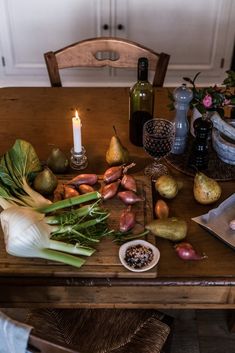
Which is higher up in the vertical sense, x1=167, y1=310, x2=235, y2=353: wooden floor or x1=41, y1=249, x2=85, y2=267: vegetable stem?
x1=41, y1=249, x2=85, y2=267: vegetable stem

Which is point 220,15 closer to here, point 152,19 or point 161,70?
point 152,19

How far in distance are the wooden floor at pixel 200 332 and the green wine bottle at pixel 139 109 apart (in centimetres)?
73

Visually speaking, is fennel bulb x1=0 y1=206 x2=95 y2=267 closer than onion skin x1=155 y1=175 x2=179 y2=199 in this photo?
Yes

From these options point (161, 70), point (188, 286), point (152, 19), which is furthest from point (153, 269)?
point (152, 19)

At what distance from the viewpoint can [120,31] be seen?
215 cm

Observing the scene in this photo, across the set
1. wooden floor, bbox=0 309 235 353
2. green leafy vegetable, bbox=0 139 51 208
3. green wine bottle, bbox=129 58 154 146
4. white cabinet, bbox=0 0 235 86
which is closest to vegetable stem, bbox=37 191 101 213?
green leafy vegetable, bbox=0 139 51 208

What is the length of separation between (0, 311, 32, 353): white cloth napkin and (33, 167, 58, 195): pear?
1.37 ft

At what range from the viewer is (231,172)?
113 centimetres

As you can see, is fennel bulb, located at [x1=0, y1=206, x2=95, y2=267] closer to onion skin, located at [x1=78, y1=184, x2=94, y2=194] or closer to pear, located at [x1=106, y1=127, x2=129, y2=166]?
onion skin, located at [x1=78, y1=184, x2=94, y2=194]

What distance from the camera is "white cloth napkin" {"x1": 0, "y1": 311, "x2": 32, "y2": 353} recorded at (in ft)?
2.07

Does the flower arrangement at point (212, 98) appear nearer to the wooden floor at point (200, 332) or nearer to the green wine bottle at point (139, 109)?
the green wine bottle at point (139, 109)

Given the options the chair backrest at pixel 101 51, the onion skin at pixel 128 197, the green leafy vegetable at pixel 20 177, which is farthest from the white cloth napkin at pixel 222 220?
the chair backrest at pixel 101 51

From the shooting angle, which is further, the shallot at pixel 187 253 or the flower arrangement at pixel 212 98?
the flower arrangement at pixel 212 98

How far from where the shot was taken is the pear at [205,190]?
1012 millimetres
